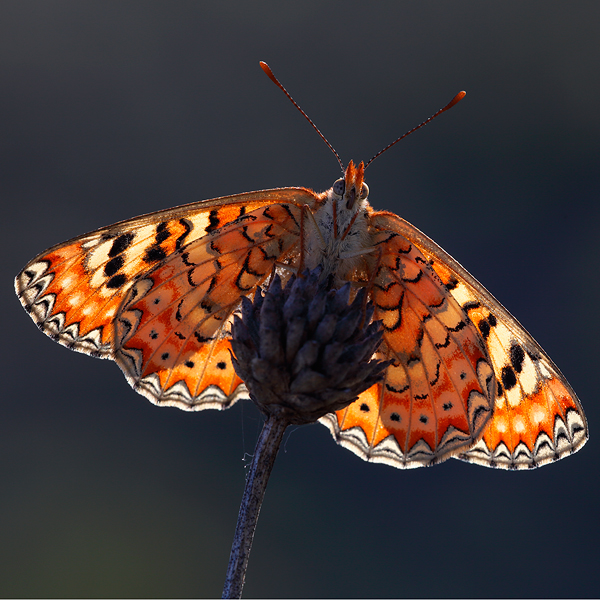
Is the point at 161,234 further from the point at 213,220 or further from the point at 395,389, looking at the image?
the point at 395,389

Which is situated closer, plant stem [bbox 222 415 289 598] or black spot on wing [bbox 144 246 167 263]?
plant stem [bbox 222 415 289 598]

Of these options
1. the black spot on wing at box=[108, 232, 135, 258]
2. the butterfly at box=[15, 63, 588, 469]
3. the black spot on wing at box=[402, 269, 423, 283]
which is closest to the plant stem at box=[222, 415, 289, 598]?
the butterfly at box=[15, 63, 588, 469]

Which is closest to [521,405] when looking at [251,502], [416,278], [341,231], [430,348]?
[430,348]

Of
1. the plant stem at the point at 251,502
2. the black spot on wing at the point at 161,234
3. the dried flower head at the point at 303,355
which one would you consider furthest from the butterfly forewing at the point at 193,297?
the plant stem at the point at 251,502

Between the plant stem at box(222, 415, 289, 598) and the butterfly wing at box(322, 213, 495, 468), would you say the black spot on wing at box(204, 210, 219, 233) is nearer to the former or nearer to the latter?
the butterfly wing at box(322, 213, 495, 468)

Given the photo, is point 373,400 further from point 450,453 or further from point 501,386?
point 501,386

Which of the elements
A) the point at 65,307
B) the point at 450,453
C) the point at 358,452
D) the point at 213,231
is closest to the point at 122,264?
the point at 65,307

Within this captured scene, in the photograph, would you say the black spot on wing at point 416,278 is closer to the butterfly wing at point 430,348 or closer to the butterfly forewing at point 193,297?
the butterfly wing at point 430,348
